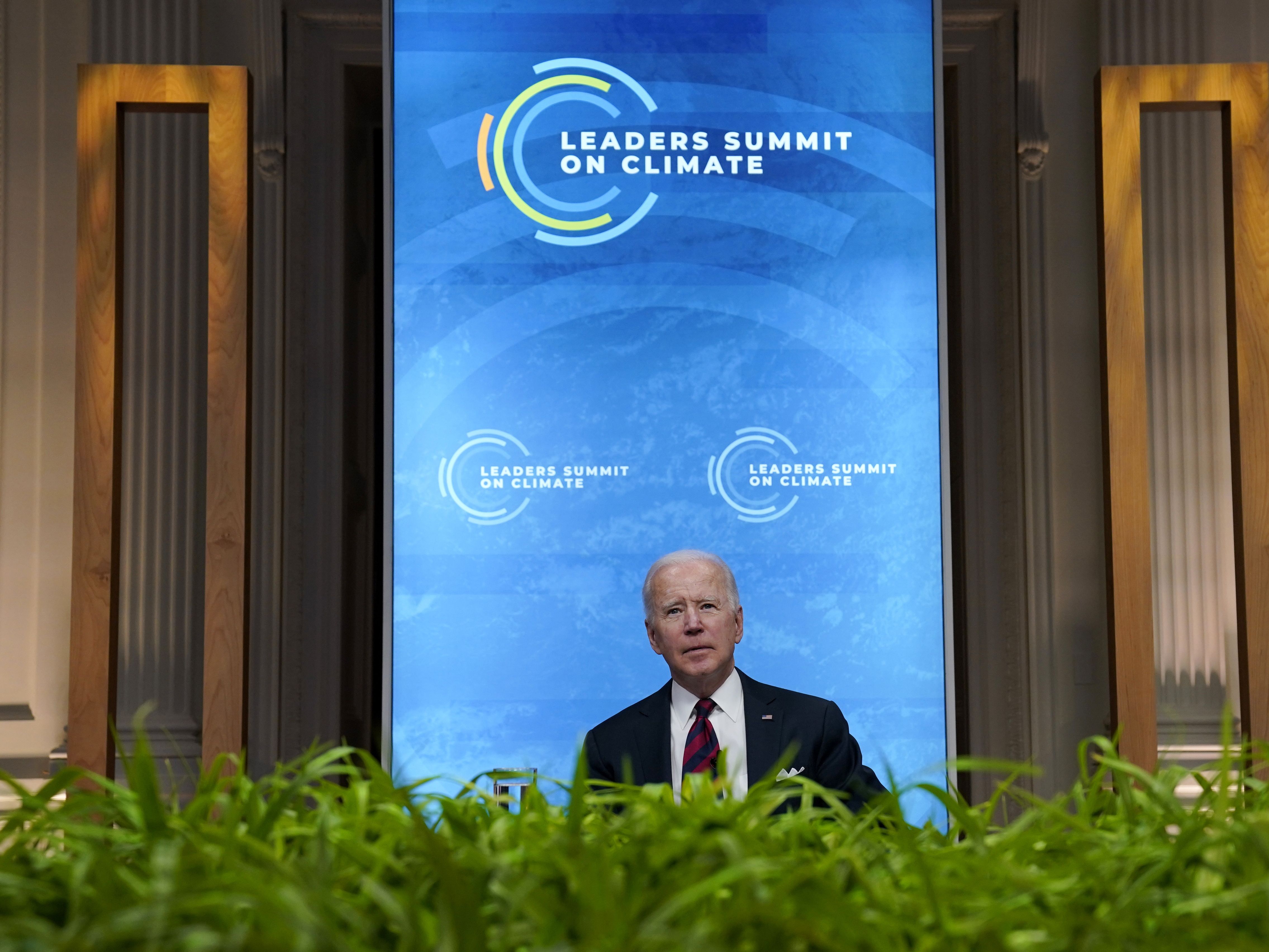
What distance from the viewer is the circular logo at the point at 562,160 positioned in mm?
3184

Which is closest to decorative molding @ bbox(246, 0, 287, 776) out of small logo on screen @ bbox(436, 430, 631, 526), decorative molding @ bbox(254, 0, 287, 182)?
decorative molding @ bbox(254, 0, 287, 182)

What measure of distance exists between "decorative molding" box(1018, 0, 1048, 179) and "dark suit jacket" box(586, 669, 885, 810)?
2314mm

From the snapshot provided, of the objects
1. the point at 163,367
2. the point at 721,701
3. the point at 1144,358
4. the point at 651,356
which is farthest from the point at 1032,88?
the point at 163,367

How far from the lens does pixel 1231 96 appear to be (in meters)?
2.78

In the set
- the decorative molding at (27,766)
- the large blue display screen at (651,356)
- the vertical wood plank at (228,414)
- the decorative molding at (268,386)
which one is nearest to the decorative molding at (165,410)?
the decorative molding at (268,386)

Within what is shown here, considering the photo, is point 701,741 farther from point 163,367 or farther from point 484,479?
point 163,367

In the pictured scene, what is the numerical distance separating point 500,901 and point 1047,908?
23 centimetres

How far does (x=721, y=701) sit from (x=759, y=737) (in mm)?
136

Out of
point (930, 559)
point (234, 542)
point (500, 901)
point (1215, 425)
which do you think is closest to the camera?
point (500, 901)

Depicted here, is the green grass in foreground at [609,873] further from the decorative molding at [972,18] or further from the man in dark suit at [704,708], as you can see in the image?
the decorative molding at [972,18]

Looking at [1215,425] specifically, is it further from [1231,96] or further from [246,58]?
[246,58]

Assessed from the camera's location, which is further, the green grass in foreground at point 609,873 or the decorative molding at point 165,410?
the decorative molding at point 165,410

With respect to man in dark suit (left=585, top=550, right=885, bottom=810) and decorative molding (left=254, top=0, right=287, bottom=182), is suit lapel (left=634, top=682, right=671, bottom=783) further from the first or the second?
decorative molding (left=254, top=0, right=287, bottom=182)

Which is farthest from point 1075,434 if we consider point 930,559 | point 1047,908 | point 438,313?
point 1047,908
